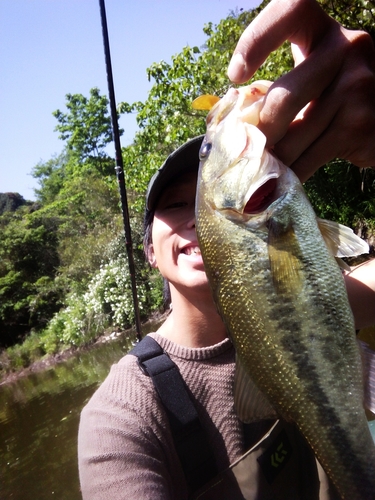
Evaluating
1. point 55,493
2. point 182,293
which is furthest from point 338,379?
point 55,493

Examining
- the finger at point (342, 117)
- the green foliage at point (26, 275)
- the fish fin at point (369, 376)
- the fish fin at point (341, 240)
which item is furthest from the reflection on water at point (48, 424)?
the green foliage at point (26, 275)

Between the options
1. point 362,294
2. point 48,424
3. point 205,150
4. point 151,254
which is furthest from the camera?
point 48,424

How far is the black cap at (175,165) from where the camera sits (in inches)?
84.4

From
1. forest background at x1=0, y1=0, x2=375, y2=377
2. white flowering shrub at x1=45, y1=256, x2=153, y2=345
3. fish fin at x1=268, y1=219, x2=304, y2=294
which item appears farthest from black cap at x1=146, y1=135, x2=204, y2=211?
white flowering shrub at x1=45, y1=256, x2=153, y2=345

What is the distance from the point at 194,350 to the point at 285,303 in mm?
837

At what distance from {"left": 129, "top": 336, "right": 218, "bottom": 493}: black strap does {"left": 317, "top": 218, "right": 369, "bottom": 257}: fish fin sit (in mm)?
921

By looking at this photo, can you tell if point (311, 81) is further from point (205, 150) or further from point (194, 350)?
point (194, 350)

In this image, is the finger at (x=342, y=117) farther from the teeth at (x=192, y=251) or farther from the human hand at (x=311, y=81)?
the teeth at (x=192, y=251)

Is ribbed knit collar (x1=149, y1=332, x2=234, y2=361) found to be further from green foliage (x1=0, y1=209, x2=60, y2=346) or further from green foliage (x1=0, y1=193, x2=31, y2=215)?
green foliage (x1=0, y1=193, x2=31, y2=215)

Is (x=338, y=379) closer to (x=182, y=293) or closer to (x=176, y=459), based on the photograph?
(x=176, y=459)

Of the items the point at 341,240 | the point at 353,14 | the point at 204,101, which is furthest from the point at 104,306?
the point at 341,240

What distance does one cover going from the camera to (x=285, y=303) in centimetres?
137

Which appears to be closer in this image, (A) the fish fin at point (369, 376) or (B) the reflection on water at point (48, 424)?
(A) the fish fin at point (369, 376)

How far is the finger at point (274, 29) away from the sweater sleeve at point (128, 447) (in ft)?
4.43
